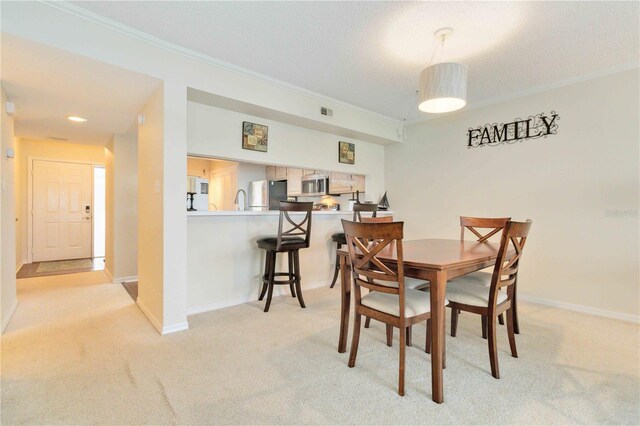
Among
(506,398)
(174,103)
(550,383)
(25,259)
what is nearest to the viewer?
(506,398)

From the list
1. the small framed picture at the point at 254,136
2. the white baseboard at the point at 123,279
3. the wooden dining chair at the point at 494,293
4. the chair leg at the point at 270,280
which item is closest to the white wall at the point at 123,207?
the white baseboard at the point at 123,279

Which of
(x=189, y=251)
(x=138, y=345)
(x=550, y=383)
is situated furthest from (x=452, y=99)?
(x=138, y=345)

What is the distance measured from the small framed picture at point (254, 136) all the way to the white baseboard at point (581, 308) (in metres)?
3.44

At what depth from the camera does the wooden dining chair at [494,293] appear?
5.94 ft

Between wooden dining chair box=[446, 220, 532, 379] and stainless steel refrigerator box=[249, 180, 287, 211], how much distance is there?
3799mm

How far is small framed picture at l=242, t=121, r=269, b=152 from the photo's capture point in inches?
129

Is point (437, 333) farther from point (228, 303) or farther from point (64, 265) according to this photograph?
point (64, 265)

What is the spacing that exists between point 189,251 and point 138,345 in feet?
2.96

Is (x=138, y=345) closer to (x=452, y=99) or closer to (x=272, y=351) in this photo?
(x=272, y=351)

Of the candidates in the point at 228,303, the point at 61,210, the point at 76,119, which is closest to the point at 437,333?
the point at 228,303

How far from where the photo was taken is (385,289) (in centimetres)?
175

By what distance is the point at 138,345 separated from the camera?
2242 millimetres

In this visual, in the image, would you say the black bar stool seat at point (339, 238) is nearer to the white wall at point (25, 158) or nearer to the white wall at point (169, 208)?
the white wall at point (169, 208)

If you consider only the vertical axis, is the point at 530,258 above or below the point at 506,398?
above
